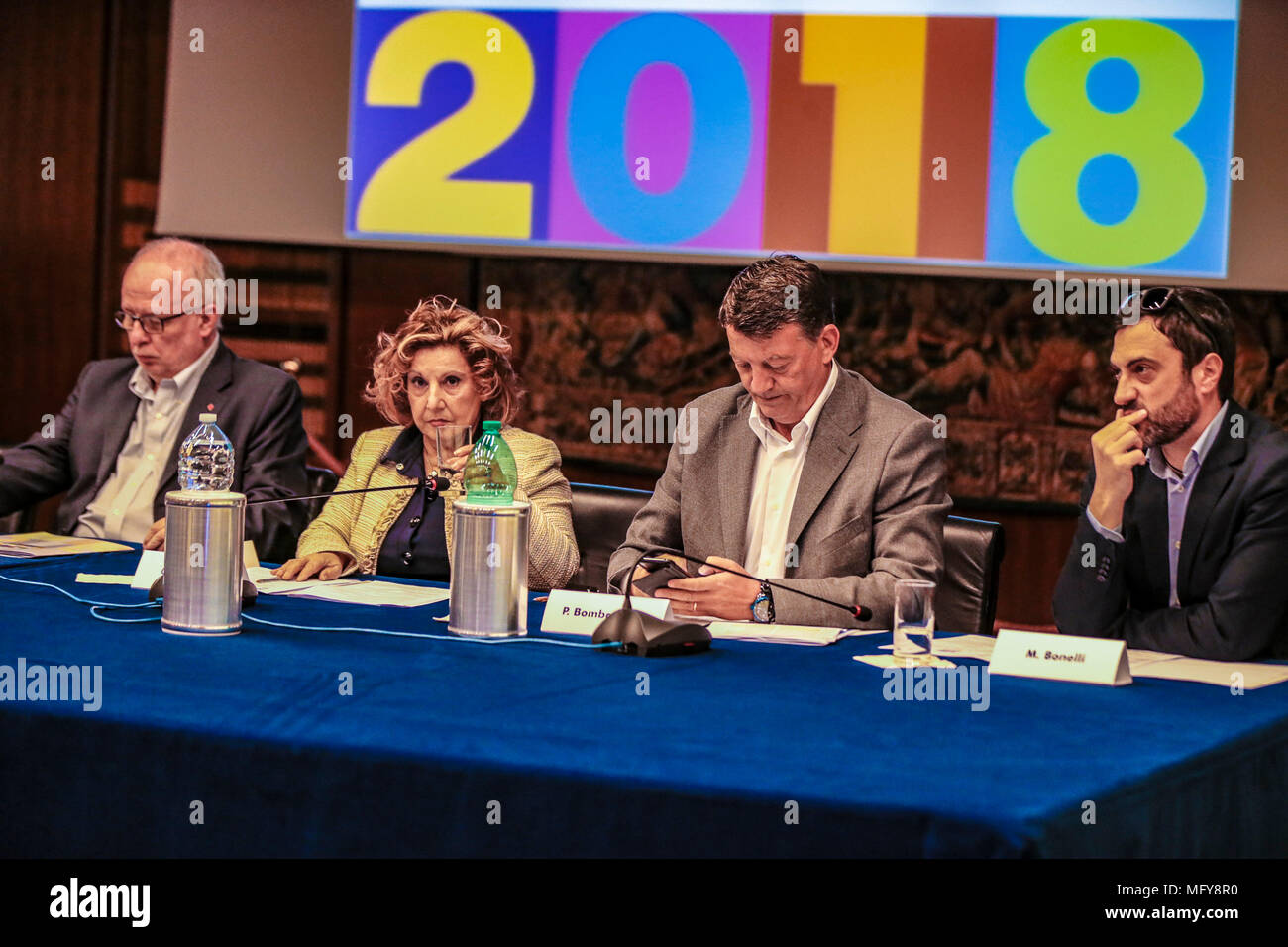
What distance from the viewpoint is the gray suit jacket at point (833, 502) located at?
2.69 meters

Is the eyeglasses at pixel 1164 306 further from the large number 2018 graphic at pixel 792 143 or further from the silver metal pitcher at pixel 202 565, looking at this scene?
the large number 2018 graphic at pixel 792 143

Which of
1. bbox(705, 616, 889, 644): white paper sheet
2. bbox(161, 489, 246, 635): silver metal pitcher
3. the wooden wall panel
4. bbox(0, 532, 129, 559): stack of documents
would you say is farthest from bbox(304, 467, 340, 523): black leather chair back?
the wooden wall panel

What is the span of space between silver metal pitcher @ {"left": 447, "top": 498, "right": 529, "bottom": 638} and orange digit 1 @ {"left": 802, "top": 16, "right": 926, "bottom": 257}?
2.95 meters

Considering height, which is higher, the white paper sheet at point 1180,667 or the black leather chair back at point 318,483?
the black leather chair back at point 318,483

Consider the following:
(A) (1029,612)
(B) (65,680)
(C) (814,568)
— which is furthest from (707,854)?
(A) (1029,612)

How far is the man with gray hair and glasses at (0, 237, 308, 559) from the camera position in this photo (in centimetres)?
370

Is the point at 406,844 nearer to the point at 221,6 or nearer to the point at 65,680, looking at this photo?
the point at 65,680

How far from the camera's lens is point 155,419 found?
380 centimetres

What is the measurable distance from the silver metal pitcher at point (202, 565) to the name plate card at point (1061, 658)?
1161 millimetres

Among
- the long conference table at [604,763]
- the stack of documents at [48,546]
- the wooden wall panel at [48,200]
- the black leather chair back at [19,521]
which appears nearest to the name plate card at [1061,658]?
the long conference table at [604,763]

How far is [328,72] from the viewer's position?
5457mm

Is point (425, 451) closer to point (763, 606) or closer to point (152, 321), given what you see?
point (152, 321)

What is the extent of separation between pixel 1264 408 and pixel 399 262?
323 centimetres

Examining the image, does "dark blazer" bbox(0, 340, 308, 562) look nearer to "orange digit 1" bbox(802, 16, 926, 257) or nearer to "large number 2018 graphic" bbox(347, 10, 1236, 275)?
"large number 2018 graphic" bbox(347, 10, 1236, 275)
